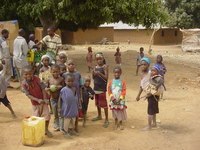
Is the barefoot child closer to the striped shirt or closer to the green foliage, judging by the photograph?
the striped shirt

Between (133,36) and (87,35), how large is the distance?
6162 millimetres

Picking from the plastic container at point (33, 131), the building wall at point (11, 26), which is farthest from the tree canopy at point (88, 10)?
the plastic container at point (33, 131)

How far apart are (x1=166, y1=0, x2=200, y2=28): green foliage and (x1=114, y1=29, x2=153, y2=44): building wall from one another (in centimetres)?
425

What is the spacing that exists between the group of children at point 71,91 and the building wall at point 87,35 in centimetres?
2310

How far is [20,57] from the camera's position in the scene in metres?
7.53

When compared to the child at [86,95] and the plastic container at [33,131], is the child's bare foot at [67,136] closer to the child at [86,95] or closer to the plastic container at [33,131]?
the plastic container at [33,131]

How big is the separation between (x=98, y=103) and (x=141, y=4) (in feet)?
18.7

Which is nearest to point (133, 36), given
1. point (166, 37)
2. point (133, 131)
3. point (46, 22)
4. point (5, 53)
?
point (166, 37)

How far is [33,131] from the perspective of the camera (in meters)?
4.25

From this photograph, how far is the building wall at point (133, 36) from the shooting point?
30.7 meters

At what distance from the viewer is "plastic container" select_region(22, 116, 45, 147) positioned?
4.23 meters

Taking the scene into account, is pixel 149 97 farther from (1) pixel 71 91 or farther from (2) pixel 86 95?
(1) pixel 71 91

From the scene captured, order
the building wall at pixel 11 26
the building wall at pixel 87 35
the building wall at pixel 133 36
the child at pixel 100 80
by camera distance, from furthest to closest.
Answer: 1. the building wall at pixel 133 36
2. the building wall at pixel 87 35
3. the building wall at pixel 11 26
4. the child at pixel 100 80

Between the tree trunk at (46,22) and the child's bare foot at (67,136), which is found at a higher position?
the tree trunk at (46,22)
